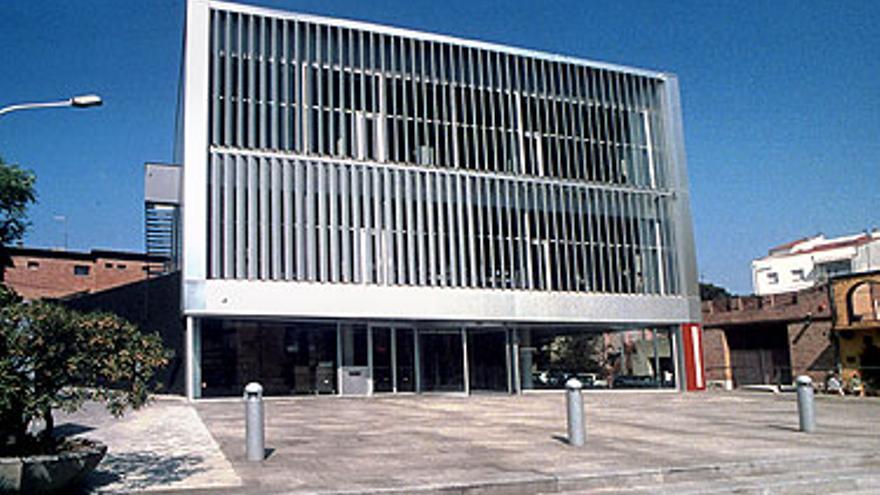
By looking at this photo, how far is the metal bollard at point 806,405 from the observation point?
47.6 ft

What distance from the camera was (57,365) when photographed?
323 inches

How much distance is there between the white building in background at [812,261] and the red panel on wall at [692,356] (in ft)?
95.4

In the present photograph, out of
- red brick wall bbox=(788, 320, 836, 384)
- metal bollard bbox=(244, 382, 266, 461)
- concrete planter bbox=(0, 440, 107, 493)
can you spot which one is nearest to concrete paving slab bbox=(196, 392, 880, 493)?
metal bollard bbox=(244, 382, 266, 461)

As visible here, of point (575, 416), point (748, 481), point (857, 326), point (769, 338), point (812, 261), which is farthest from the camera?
point (812, 261)

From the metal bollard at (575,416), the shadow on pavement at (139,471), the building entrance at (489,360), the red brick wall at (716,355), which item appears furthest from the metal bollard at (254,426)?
the red brick wall at (716,355)

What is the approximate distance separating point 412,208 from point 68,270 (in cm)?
3893

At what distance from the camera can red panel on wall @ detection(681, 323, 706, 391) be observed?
33625mm

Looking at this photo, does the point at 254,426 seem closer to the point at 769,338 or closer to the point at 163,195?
the point at 163,195

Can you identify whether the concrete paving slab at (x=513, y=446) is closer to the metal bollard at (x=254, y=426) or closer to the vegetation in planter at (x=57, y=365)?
the metal bollard at (x=254, y=426)

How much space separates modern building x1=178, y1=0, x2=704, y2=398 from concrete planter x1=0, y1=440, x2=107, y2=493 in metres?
16.6

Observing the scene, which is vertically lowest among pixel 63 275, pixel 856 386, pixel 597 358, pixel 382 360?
pixel 856 386

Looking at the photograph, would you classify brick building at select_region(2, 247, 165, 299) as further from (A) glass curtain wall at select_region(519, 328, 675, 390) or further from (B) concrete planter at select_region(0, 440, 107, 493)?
(B) concrete planter at select_region(0, 440, 107, 493)

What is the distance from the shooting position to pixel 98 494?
8.46 meters

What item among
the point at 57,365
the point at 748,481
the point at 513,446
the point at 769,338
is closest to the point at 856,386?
the point at 769,338
